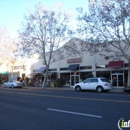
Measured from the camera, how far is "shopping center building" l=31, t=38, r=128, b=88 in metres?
29.8

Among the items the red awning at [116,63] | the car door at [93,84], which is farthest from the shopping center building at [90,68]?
the car door at [93,84]

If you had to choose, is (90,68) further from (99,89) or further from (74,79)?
(99,89)

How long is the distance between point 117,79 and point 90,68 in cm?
467

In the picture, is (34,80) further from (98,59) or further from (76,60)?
(98,59)

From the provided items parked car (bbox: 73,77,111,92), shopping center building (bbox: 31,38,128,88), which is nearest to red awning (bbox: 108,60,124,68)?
shopping center building (bbox: 31,38,128,88)

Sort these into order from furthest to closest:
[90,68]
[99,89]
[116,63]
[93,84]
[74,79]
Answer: [74,79]
[90,68]
[116,63]
[93,84]
[99,89]

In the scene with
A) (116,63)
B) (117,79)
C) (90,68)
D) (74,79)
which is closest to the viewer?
(116,63)

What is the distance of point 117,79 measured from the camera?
99.6ft

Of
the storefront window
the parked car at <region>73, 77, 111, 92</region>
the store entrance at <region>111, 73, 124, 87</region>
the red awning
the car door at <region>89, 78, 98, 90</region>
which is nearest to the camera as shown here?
the parked car at <region>73, 77, 111, 92</region>

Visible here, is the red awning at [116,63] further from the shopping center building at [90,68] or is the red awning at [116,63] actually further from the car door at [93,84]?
the car door at [93,84]

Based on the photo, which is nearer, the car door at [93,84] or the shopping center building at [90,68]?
the car door at [93,84]

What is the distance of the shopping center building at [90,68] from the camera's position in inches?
1171

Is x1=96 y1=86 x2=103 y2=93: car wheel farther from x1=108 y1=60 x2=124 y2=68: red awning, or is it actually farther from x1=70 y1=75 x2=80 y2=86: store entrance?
x1=70 y1=75 x2=80 y2=86: store entrance

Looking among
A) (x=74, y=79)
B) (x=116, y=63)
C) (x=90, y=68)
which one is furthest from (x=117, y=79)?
(x=74, y=79)
